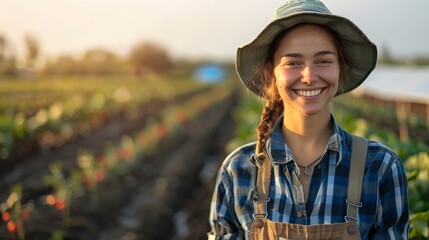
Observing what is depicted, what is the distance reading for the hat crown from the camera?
2.00 metres

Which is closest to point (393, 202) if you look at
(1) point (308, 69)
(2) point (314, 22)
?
(1) point (308, 69)

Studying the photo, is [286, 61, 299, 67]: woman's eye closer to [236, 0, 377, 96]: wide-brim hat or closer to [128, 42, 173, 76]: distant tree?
[236, 0, 377, 96]: wide-brim hat

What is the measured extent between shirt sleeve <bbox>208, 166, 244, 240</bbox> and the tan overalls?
0.14 metres

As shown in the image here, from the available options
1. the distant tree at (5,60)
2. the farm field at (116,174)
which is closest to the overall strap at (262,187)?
the farm field at (116,174)

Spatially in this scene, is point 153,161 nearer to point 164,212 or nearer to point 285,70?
point 164,212

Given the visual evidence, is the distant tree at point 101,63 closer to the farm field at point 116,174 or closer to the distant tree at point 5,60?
the distant tree at point 5,60

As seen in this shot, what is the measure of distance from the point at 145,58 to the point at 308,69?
78.0 meters

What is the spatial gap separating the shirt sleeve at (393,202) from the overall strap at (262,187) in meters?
0.37

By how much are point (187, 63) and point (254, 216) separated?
120 metres

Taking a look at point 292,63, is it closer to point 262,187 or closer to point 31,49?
point 262,187

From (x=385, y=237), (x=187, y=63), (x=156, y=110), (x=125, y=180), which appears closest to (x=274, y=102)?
Answer: (x=385, y=237)

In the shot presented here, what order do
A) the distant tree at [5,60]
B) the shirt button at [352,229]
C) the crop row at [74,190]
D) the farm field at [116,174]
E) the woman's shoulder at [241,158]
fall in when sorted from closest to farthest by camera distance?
the shirt button at [352,229] < the woman's shoulder at [241,158] < the crop row at [74,190] < the farm field at [116,174] < the distant tree at [5,60]

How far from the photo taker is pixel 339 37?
2117 millimetres

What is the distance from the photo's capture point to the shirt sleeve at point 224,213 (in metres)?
2.16
